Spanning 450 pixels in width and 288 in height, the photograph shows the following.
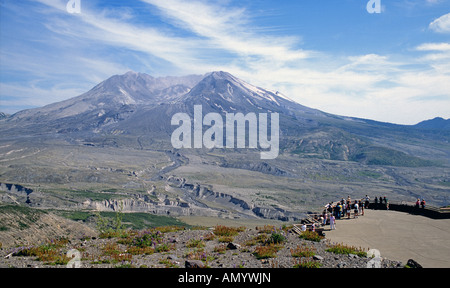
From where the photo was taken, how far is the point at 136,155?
128375 mm

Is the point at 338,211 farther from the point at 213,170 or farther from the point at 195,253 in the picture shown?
the point at 213,170

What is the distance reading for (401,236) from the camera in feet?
41.9

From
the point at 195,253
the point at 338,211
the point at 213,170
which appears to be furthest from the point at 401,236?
the point at 213,170

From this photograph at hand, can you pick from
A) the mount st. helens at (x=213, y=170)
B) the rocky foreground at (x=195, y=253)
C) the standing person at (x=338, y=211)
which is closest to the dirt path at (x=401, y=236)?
the standing person at (x=338, y=211)

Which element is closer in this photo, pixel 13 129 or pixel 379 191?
pixel 379 191

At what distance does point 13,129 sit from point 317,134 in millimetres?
184268

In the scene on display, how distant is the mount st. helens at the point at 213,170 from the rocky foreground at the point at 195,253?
151 ft

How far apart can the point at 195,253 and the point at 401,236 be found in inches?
331

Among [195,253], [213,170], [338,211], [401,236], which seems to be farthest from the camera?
[213,170]

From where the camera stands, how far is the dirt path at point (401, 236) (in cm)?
1052

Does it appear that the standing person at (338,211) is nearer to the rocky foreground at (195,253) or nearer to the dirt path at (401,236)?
the dirt path at (401,236)

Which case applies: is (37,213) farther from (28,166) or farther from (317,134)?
(317,134)
